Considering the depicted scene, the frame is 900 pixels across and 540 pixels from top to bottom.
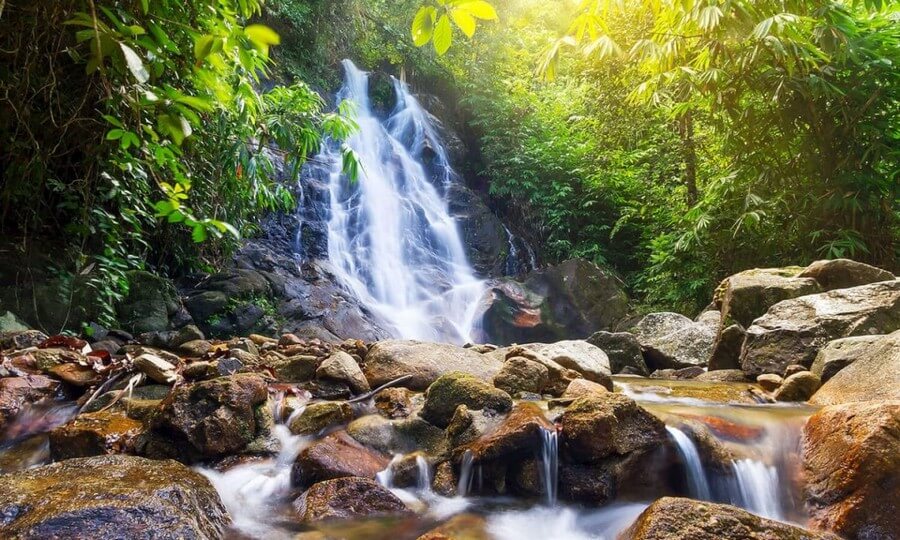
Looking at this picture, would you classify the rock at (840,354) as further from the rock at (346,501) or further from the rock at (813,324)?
the rock at (346,501)

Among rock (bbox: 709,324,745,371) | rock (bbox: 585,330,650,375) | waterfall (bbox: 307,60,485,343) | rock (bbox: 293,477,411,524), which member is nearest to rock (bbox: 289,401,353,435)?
rock (bbox: 293,477,411,524)

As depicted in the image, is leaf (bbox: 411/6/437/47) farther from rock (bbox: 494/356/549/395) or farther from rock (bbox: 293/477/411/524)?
rock (bbox: 494/356/549/395)

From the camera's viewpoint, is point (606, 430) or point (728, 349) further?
point (728, 349)

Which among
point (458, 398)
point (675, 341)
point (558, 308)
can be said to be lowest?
point (458, 398)

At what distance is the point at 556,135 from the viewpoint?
13805mm

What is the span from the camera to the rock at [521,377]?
156 inches

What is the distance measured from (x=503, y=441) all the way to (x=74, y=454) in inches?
97.0

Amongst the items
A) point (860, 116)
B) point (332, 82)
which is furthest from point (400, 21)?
point (860, 116)

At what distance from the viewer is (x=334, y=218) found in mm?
10891

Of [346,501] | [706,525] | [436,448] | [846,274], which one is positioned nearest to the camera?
[706,525]

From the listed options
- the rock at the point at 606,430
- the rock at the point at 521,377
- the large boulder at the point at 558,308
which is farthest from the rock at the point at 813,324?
the large boulder at the point at 558,308

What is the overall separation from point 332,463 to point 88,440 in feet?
4.67

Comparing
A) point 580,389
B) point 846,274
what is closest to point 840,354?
point 580,389

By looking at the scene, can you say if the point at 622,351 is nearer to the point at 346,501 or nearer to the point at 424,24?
the point at 346,501
